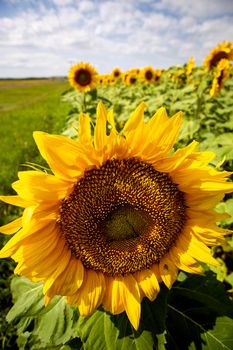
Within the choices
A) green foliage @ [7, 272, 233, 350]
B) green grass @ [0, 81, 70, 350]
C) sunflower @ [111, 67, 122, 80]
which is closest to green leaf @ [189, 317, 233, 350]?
green foliage @ [7, 272, 233, 350]

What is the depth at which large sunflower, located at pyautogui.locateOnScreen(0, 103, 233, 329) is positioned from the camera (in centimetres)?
137

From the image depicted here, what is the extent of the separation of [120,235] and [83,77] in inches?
233

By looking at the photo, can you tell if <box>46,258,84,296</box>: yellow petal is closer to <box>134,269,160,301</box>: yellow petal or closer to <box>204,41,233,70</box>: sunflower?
<box>134,269,160,301</box>: yellow petal

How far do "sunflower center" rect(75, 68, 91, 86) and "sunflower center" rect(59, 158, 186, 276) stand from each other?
580 cm

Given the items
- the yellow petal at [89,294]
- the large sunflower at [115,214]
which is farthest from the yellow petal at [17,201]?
the yellow petal at [89,294]

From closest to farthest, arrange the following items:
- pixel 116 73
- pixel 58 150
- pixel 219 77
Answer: pixel 58 150
pixel 219 77
pixel 116 73

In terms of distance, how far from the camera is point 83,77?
7.16 m

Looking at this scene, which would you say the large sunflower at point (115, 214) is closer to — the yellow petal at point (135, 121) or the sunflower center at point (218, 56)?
the yellow petal at point (135, 121)

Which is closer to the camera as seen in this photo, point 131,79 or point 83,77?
point 83,77

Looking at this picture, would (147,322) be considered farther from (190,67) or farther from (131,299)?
(190,67)

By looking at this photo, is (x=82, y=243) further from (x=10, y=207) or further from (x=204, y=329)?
(x=10, y=207)

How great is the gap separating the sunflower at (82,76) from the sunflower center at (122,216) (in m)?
5.69

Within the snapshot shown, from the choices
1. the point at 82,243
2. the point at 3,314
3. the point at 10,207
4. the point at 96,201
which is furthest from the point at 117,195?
the point at 10,207

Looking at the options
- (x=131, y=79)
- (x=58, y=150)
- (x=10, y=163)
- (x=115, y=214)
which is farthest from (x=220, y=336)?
(x=131, y=79)
